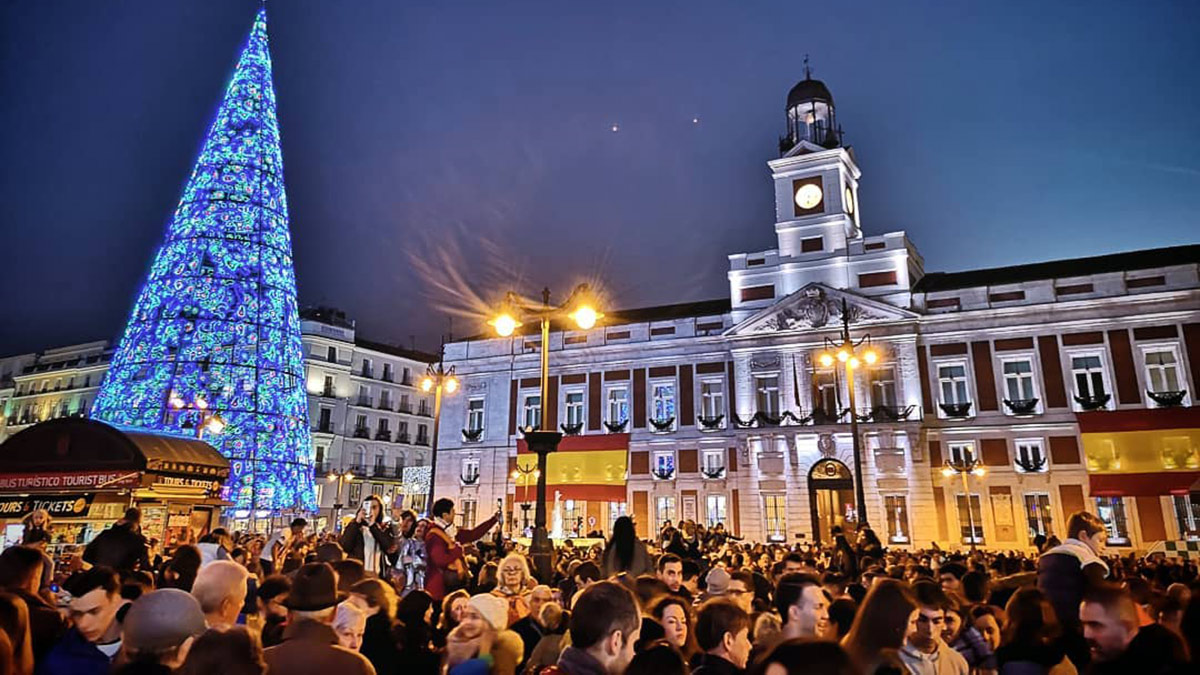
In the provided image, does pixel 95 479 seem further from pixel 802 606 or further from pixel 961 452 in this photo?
pixel 961 452

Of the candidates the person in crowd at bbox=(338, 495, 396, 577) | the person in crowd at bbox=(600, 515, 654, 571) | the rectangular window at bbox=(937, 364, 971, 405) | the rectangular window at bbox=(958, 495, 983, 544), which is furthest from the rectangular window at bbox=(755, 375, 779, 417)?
the person in crowd at bbox=(600, 515, 654, 571)

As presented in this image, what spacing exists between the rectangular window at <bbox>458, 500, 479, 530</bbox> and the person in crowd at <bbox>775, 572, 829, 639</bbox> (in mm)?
38625

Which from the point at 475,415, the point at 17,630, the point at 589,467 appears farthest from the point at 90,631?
the point at 475,415

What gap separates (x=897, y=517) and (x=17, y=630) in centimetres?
3324

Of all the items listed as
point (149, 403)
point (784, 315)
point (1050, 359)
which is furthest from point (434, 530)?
point (1050, 359)

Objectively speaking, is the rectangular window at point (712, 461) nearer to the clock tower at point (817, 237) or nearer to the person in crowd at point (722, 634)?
the clock tower at point (817, 237)

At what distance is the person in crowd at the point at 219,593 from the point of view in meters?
4.03

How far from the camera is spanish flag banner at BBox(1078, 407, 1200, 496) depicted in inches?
1113

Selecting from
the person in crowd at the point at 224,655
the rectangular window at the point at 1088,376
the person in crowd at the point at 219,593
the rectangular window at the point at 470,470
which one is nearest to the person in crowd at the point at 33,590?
the person in crowd at the point at 219,593

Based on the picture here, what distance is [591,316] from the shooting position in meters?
11.6

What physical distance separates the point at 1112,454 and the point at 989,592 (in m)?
29.4

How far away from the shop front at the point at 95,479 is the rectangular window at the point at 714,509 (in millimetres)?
24747

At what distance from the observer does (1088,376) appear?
1225 inches

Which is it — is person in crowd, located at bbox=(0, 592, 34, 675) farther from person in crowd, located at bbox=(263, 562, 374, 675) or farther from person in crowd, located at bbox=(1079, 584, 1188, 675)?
person in crowd, located at bbox=(1079, 584, 1188, 675)
